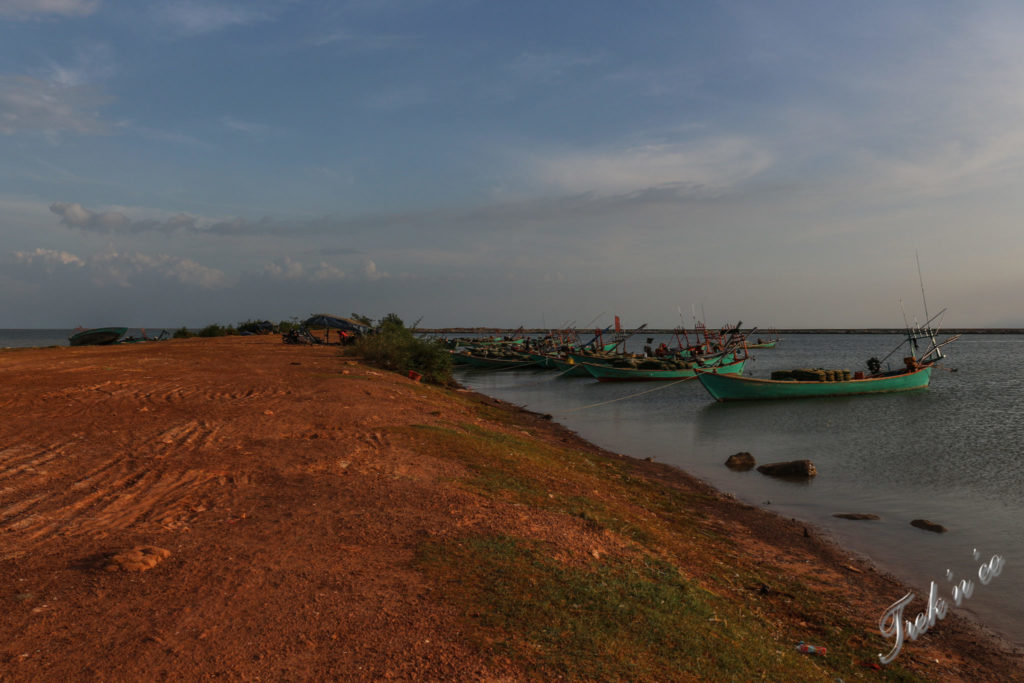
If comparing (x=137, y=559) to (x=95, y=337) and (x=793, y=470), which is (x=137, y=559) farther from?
(x=95, y=337)

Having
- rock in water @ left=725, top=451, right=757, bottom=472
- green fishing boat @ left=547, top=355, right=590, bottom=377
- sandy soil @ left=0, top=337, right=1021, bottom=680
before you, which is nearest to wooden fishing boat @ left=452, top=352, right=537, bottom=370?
green fishing boat @ left=547, top=355, right=590, bottom=377

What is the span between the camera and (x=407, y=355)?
30047mm

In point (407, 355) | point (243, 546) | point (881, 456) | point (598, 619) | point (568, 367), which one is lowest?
point (881, 456)

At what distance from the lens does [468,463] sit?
1095cm

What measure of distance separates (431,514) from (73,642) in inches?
155

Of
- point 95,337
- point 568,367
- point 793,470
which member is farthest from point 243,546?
point 568,367

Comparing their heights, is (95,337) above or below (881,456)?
above

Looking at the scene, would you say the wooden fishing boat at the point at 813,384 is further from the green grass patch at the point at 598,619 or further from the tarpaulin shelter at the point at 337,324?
the green grass patch at the point at 598,619

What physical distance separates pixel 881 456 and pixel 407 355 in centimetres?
2011

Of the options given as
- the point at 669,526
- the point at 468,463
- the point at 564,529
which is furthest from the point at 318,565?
the point at 669,526

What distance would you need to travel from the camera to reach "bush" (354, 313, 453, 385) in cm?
2964

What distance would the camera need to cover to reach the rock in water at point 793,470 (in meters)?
17.3

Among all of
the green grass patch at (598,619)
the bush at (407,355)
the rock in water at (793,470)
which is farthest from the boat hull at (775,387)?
the green grass patch at (598,619)

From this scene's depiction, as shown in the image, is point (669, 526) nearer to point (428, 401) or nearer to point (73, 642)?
point (73, 642)
